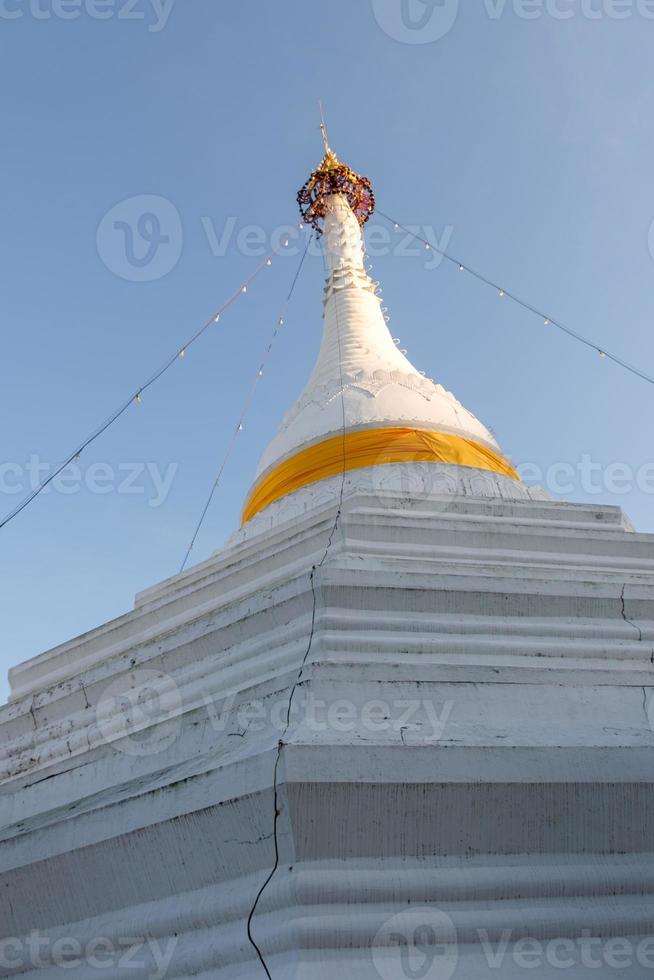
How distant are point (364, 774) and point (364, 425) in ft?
13.9

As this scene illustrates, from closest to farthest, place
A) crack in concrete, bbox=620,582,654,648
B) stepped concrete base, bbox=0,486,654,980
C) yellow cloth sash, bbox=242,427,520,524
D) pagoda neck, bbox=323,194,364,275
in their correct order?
stepped concrete base, bbox=0,486,654,980
crack in concrete, bbox=620,582,654,648
yellow cloth sash, bbox=242,427,520,524
pagoda neck, bbox=323,194,364,275

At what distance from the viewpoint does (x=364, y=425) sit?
6848 millimetres

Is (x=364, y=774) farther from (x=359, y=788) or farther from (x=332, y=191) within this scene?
(x=332, y=191)

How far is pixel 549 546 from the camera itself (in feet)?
17.0

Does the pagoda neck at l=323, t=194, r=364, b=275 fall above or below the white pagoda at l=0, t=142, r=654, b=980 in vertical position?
above

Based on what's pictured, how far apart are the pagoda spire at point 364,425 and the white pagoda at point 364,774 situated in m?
1.43

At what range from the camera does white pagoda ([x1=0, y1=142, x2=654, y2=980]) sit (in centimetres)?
287

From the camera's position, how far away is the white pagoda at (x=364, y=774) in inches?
113

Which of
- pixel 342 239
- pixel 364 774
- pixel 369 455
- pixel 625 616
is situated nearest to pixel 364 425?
pixel 369 455

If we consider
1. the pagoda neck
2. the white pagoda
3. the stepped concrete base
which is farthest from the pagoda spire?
the stepped concrete base

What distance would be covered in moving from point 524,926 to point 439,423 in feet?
15.2

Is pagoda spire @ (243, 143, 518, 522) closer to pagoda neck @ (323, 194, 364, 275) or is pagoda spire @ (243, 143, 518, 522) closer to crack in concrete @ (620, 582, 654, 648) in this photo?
pagoda neck @ (323, 194, 364, 275)

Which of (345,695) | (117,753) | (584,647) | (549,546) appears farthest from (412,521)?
(117,753)

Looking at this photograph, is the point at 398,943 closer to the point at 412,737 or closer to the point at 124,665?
the point at 412,737
